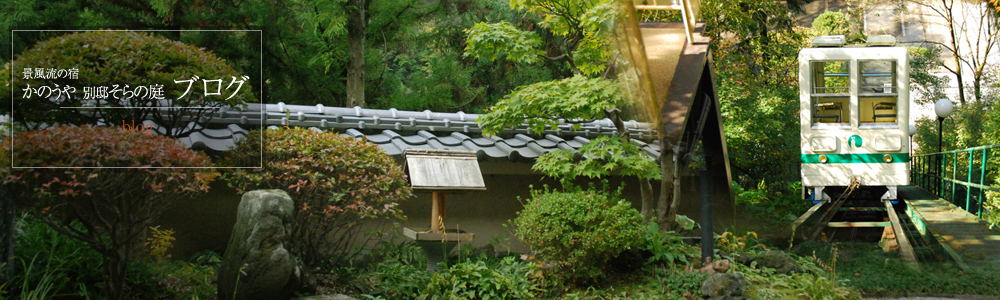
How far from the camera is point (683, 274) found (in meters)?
4.36

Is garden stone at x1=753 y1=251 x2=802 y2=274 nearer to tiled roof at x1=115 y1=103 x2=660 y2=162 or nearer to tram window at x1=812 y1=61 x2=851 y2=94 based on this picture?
tiled roof at x1=115 y1=103 x2=660 y2=162

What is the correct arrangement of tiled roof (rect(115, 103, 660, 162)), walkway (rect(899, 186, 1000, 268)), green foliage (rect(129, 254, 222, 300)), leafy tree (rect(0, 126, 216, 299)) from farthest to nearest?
walkway (rect(899, 186, 1000, 268)), tiled roof (rect(115, 103, 660, 162)), green foliage (rect(129, 254, 222, 300)), leafy tree (rect(0, 126, 216, 299))

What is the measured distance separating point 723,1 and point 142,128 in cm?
533

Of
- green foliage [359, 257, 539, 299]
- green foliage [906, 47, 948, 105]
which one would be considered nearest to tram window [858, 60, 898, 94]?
green foliage [359, 257, 539, 299]

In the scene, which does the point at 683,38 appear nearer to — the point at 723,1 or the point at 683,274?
the point at 683,274

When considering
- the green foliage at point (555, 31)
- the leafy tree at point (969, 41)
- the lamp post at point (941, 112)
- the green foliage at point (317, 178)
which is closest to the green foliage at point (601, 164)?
the green foliage at point (555, 31)

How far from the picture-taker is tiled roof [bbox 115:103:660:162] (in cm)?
432

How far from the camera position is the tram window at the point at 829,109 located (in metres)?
5.60

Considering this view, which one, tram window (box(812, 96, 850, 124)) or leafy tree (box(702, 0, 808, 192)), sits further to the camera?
leafy tree (box(702, 0, 808, 192))

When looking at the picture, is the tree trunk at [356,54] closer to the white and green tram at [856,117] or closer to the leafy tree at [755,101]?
the leafy tree at [755,101]

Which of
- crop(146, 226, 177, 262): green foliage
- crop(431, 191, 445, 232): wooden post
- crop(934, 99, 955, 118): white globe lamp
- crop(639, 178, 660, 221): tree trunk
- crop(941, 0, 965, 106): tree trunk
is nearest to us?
crop(146, 226, 177, 262): green foliage

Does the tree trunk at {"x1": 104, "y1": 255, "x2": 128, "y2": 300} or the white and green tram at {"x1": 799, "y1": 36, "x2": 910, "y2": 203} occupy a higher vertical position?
the white and green tram at {"x1": 799, "y1": 36, "x2": 910, "y2": 203}

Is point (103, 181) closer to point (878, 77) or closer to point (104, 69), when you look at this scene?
point (104, 69)

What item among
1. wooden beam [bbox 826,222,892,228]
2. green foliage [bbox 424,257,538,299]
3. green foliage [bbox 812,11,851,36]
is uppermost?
green foliage [bbox 812,11,851,36]
